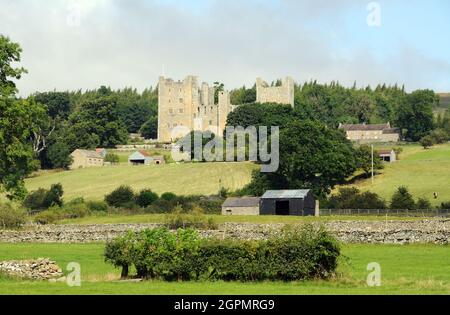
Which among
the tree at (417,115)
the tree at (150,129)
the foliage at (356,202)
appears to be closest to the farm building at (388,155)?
the tree at (417,115)

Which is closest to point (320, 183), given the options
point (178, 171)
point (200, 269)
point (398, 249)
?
point (178, 171)

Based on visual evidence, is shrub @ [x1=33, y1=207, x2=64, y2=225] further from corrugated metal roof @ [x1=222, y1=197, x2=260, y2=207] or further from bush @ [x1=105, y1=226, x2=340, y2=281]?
bush @ [x1=105, y1=226, x2=340, y2=281]

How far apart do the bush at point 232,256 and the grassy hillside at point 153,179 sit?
61.8 meters

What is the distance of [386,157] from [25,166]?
244 ft

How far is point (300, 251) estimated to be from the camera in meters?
26.9

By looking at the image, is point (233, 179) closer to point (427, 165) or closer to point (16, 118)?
point (427, 165)

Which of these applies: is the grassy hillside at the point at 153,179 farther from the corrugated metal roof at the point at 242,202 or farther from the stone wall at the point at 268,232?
the stone wall at the point at 268,232

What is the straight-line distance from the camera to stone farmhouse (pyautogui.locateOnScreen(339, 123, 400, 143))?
148250 mm

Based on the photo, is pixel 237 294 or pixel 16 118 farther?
pixel 16 118

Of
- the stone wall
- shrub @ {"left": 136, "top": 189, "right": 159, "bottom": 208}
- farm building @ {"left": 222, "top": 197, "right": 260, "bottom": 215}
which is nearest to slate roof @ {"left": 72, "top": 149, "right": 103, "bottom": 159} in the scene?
shrub @ {"left": 136, "top": 189, "right": 159, "bottom": 208}

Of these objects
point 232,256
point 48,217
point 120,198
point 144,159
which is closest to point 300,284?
point 232,256

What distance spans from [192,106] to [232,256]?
138 meters

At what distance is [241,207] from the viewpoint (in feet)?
231

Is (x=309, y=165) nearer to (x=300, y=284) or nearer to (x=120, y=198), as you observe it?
(x=120, y=198)
